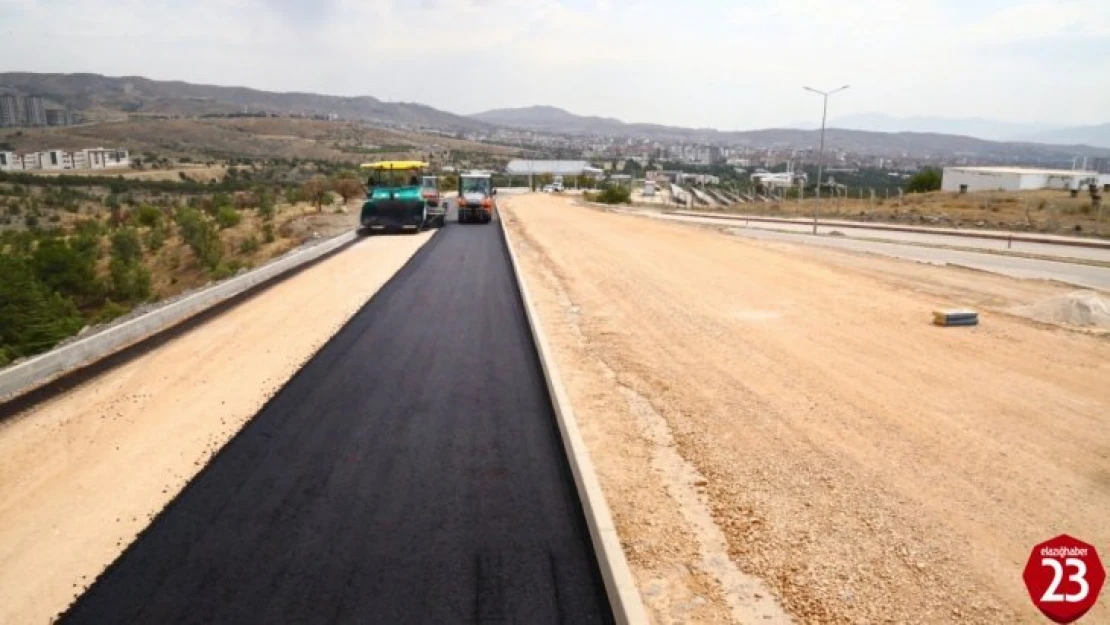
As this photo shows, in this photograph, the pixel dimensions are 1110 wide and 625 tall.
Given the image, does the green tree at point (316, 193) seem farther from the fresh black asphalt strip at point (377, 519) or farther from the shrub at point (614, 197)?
the fresh black asphalt strip at point (377, 519)

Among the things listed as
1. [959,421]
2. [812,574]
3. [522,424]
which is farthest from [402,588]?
[959,421]

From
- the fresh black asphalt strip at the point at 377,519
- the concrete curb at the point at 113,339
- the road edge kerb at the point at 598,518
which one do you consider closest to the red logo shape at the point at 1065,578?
the road edge kerb at the point at 598,518

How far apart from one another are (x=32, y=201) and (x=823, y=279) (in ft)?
152

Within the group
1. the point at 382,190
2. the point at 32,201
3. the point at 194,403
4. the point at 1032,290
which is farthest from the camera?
the point at 32,201

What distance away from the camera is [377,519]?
6090 millimetres

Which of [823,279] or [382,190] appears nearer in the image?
[823,279]

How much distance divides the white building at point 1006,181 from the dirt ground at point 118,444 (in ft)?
240

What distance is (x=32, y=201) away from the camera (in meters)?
46.2

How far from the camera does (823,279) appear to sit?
20.4 metres

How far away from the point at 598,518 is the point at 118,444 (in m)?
5.02

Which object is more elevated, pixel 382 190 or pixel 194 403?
pixel 382 190

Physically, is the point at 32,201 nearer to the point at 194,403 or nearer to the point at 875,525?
the point at 194,403

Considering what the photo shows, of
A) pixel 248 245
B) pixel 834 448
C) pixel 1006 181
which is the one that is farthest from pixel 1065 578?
pixel 1006 181

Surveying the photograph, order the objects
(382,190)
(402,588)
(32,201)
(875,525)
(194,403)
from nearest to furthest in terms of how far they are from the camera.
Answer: (402,588) → (875,525) → (194,403) → (382,190) → (32,201)
